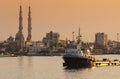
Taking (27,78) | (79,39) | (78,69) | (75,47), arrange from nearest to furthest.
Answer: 1. (27,78)
2. (78,69)
3. (75,47)
4. (79,39)

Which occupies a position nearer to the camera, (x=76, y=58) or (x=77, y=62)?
(x=76, y=58)

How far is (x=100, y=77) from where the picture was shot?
7869cm

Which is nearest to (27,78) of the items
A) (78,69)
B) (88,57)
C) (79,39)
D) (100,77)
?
(100,77)

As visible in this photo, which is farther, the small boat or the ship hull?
the small boat

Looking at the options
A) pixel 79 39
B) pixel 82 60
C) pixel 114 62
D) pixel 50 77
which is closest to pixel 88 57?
pixel 82 60

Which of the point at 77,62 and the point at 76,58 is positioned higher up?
the point at 76,58

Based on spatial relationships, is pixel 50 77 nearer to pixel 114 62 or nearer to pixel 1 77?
pixel 1 77

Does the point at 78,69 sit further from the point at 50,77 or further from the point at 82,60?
the point at 50,77

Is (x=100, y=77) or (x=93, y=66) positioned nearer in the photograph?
(x=100, y=77)

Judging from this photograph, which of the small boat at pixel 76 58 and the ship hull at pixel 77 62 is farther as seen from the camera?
the small boat at pixel 76 58

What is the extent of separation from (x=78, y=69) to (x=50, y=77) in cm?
2030

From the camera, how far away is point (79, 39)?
11475cm

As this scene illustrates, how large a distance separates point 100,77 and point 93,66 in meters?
27.8

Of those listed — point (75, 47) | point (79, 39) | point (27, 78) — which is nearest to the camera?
point (27, 78)
